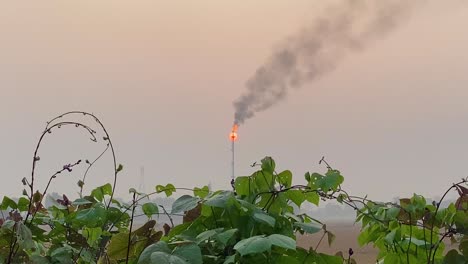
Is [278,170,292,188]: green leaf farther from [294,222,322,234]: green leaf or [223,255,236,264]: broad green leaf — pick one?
[223,255,236,264]: broad green leaf

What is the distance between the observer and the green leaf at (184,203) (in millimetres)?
1160

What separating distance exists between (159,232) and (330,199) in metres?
0.44

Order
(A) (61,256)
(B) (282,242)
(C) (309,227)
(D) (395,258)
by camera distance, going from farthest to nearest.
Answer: (A) (61,256) → (D) (395,258) → (C) (309,227) → (B) (282,242)

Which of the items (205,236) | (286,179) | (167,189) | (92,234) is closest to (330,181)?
(286,179)

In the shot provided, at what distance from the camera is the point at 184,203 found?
119 centimetres

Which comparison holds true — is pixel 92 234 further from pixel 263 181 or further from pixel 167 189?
pixel 263 181

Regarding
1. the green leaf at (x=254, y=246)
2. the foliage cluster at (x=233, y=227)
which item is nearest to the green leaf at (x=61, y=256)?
the foliage cluster at (x=233, y=227)

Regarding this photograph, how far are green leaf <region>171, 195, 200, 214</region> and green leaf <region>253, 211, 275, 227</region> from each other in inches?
5.9

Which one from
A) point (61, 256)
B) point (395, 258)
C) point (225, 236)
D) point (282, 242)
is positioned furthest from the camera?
point (61, 256)

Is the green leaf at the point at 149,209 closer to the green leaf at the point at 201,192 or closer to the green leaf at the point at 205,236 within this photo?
the green leaf at the point at 201,192

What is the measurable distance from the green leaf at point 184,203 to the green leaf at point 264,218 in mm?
149

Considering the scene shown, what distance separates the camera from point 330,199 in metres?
1.31

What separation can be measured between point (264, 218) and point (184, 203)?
22cm

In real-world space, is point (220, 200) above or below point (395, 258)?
above
